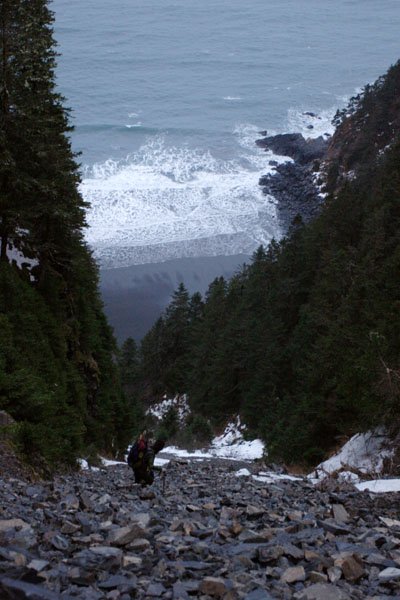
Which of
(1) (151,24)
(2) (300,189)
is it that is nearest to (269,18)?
(1) (151,24)

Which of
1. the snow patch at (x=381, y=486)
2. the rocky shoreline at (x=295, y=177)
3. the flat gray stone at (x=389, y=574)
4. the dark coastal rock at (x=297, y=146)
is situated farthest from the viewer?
the dark coastal rock at (x=297, y=146)

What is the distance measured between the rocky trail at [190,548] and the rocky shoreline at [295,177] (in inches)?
2232

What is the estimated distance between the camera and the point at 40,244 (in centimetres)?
1886

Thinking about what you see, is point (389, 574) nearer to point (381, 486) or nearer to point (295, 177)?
point (381, 486)

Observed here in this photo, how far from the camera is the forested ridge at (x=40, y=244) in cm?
1512

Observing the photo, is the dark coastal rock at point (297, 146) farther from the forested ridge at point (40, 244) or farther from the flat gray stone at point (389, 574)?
the flat gray stone at point (389, 574)

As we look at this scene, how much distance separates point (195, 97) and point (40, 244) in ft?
292

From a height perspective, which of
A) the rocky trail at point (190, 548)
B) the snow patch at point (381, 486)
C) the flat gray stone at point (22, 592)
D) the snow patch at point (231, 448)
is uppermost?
the flat gray stone at point (22, 592)

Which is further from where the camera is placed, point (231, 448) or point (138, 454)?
point (231, 448)

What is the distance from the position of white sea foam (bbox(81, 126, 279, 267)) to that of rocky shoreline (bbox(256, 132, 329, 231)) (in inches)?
56.3

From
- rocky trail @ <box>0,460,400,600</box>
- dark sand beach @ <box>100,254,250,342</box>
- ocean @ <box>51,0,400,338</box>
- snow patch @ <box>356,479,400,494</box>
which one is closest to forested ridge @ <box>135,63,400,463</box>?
dark sand beach @ <box>100,254,250,342</box>

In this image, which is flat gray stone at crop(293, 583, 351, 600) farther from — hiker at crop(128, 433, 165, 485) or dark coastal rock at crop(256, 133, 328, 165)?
dark coastal rock at crop(256, 133, 328, 165)

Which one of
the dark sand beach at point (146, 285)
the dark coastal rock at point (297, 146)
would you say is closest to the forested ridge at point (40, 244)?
the dark sand beach at point (146, 285)


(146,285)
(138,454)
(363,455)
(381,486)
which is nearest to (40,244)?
(138,454)
